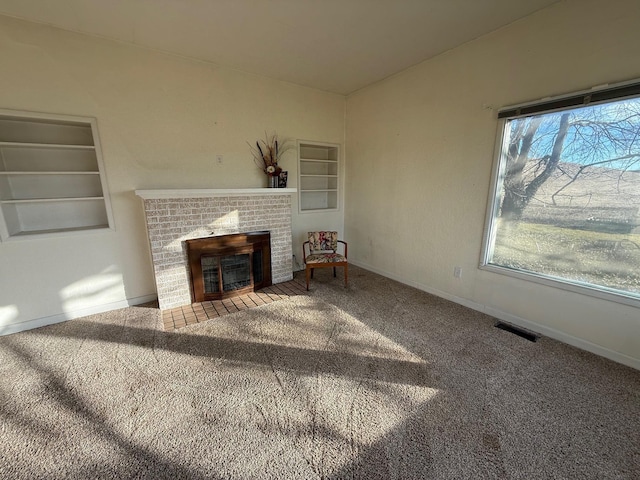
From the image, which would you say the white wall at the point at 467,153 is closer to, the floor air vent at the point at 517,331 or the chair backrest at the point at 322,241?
the floor air vent at the point at 517,331

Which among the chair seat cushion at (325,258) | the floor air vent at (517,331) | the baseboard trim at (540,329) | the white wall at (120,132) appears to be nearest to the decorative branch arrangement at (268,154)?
the white wall at (120,132)

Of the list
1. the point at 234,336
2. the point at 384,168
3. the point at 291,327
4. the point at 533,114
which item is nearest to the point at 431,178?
the point at 384,168

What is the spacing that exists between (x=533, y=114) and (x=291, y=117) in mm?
2851

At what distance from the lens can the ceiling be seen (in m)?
2.13

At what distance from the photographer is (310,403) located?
1734 mm

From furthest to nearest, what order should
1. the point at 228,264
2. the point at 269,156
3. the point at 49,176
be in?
the point at 269,156 → the point at 228,264 → the point at 49,176

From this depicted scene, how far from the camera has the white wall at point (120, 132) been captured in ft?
7.96

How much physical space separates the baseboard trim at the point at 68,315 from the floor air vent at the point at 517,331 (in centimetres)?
392

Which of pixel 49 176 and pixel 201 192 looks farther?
pixel 201 192

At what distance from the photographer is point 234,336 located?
2.49m

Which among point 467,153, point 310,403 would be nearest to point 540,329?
point 467,153

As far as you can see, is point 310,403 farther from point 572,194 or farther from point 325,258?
point 572,194

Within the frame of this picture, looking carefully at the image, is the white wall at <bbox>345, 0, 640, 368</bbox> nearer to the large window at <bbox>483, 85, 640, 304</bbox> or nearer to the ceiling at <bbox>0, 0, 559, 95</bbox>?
the large window at <bbox>483, 85, 640, 304</bbox>

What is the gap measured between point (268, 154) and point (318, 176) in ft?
3.26
